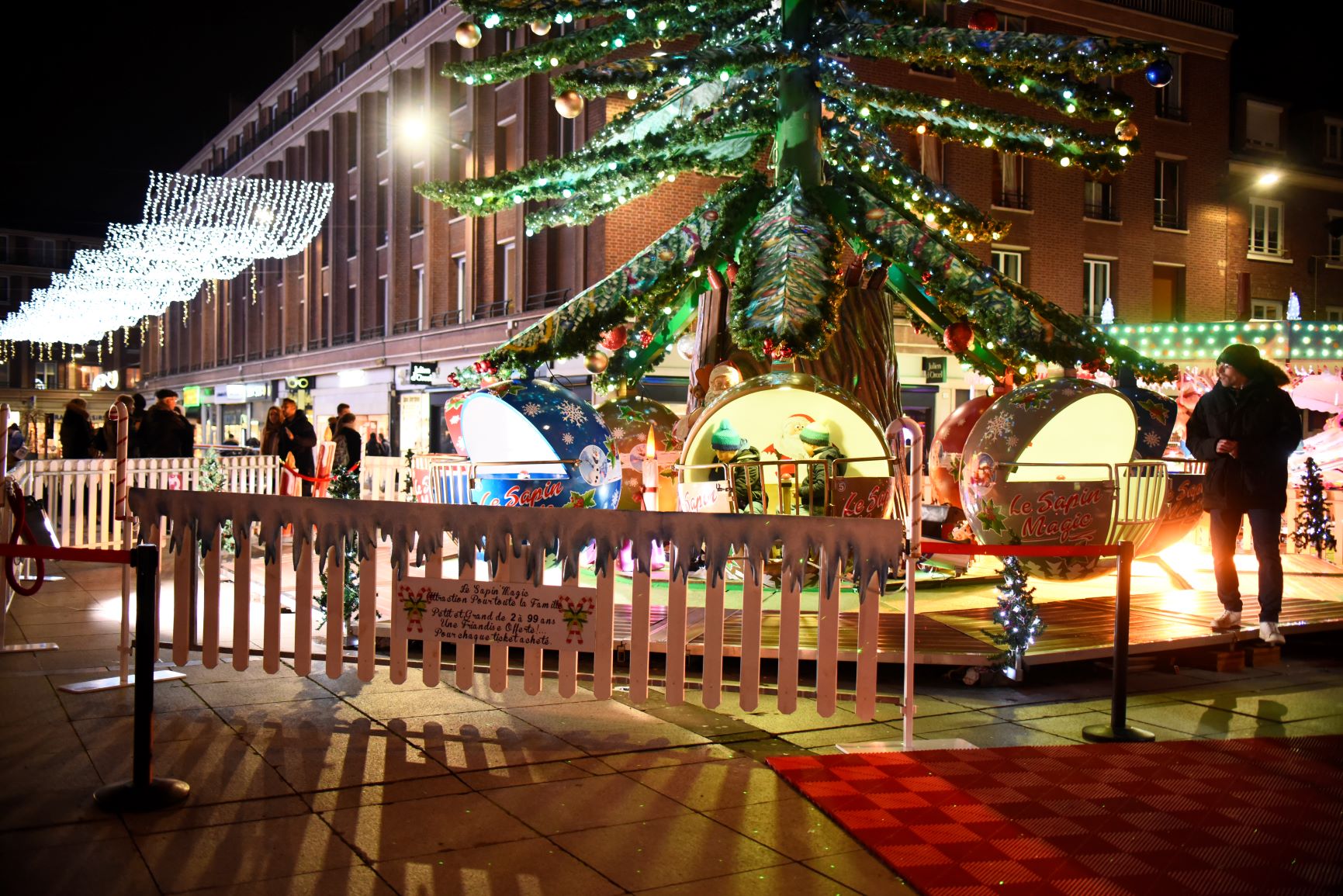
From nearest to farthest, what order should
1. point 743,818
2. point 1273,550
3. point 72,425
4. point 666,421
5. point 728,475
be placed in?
point 743,818 < point 1273,550 < point 728,475 < point 666,421 < point 72,425

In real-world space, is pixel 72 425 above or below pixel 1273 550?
above

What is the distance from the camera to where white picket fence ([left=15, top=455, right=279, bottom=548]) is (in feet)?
43.8

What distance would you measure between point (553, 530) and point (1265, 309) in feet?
112

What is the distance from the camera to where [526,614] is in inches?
222

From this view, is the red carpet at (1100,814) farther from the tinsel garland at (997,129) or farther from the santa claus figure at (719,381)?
the tinsel garland at (997,129)

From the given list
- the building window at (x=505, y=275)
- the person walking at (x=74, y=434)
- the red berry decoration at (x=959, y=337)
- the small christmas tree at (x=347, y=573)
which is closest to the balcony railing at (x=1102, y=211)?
the building window at (x=505, y=275)

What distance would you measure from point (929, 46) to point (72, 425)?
14.8 m

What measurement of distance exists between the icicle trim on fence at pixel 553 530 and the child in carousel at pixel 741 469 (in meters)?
2.86

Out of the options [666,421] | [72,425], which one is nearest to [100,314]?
[72,425]

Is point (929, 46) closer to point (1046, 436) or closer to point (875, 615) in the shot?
point (1046, 436)

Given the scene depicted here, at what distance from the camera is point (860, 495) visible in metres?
8.80

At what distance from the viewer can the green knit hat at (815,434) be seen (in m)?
8.88

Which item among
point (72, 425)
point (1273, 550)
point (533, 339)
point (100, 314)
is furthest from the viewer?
point (100, 314)

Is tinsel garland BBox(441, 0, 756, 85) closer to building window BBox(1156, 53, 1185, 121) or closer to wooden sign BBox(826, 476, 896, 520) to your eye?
wooden sign BBox(826, 476, 896, 520)
